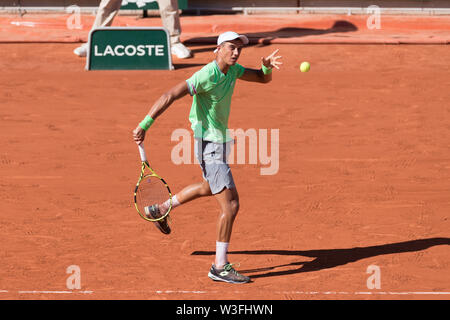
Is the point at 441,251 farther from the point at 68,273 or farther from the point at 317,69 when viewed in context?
the point at 317,69

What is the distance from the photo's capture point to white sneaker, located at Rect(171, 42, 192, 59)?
704 inches

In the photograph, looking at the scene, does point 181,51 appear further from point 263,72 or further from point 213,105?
point 213,105

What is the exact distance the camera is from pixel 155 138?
525 inches

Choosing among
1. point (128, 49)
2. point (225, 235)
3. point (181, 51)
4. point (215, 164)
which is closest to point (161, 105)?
point (215, 164)

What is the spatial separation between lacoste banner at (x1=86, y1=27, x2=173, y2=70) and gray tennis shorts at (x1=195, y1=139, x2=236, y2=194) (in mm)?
8798

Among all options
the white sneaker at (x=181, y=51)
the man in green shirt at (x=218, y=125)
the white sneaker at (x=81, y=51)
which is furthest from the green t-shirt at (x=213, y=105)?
the white sneaker at (x=81, y=51)

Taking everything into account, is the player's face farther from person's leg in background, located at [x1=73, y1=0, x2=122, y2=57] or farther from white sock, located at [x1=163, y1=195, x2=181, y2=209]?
A: person's leg in background, located at [x1=73, y1=0, x2=122, y2=57]

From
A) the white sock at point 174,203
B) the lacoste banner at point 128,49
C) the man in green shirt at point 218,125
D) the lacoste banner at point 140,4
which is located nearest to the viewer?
the man in green shirt at point 218,125

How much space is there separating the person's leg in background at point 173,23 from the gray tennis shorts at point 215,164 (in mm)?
9870

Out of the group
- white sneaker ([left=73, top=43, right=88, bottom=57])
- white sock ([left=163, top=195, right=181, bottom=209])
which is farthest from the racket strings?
white sneaker ([left=73, top=43, right=88, bottom=57])

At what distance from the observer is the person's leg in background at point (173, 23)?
17703 millimetres

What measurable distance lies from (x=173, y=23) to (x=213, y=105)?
10.0m

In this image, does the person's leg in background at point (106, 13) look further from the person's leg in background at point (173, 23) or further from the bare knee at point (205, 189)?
the bare knee at point (205, 189)

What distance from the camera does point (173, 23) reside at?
17.9 m
